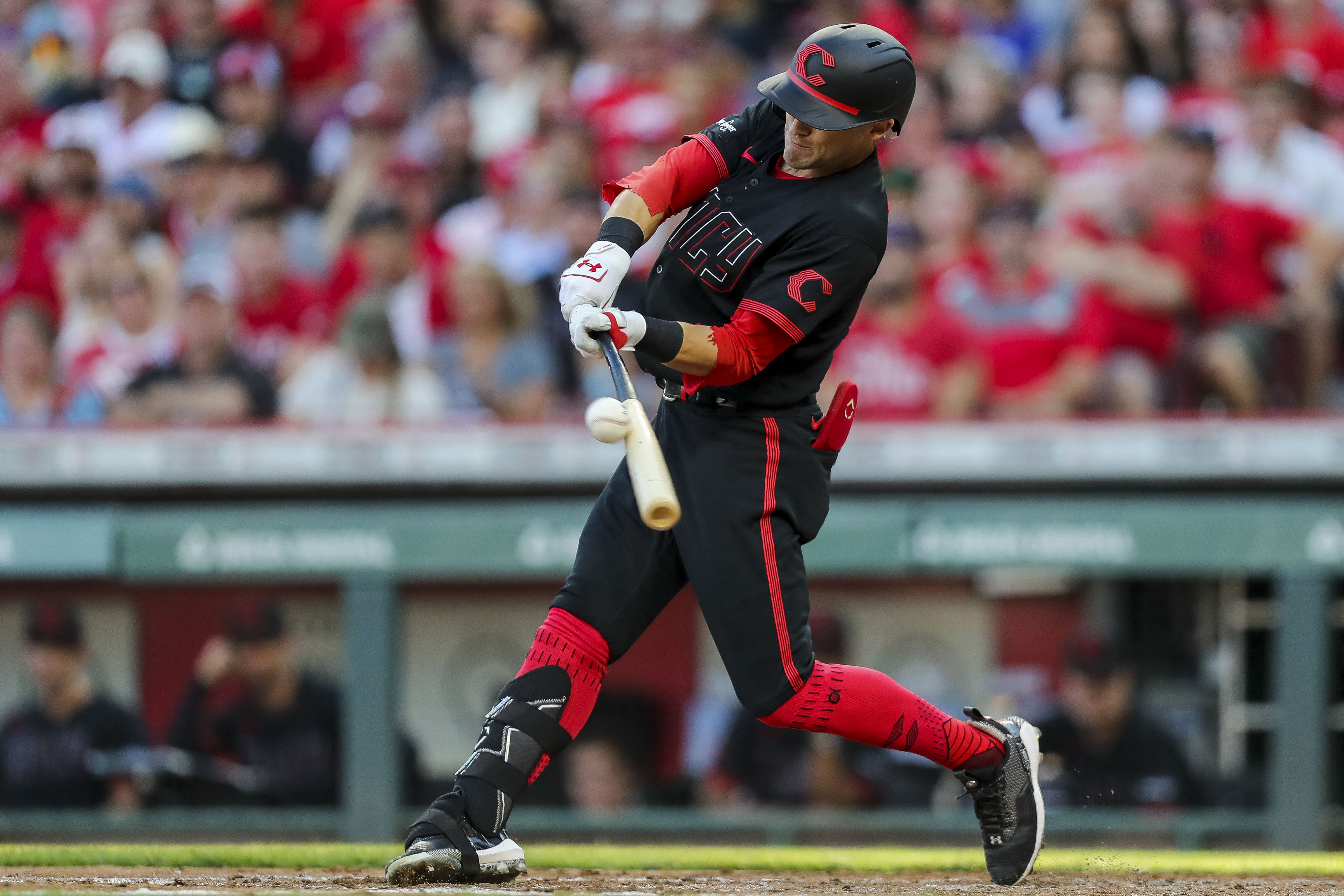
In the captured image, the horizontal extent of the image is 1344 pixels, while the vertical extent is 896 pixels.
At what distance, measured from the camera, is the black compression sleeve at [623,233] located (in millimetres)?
3291

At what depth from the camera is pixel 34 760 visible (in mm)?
6488

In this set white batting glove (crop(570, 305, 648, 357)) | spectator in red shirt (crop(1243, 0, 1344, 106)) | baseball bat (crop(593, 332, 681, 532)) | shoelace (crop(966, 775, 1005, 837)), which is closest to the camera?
baseball bat (crop(593, 332, 681, 532))

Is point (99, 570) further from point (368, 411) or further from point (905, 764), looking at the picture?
point (905, 764)

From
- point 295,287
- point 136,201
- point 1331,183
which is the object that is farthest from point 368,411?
point 1331,183

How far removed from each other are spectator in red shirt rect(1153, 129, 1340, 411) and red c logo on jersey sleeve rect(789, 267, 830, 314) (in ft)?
11.0

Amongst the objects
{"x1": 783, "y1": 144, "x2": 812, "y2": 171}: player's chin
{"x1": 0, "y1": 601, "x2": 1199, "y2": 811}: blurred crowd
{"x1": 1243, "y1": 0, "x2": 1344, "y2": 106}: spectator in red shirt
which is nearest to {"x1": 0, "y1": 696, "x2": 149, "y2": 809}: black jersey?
{"x1": 0, "y1": 601, "x2": 1199, "y2": 811}: blurred crowd

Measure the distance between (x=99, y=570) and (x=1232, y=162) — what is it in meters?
4.82

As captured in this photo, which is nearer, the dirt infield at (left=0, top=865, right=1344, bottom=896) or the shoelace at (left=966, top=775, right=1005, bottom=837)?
the dirt infield at (left=0, top=865, right=1344, bottom=896)

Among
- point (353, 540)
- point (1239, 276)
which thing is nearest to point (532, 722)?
point (353, 540)

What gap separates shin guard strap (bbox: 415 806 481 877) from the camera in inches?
130

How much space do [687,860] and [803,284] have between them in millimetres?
1828

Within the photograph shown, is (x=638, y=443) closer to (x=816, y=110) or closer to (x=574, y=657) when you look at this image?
(x=574, y=657)

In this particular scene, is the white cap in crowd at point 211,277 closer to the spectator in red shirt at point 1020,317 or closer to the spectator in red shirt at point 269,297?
the spectator in red shirt at point 269,297

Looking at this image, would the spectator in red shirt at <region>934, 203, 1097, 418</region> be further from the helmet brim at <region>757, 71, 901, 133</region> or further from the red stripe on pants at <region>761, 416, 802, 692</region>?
the helmet brim at <region>757, 71, 901, 133</region>
